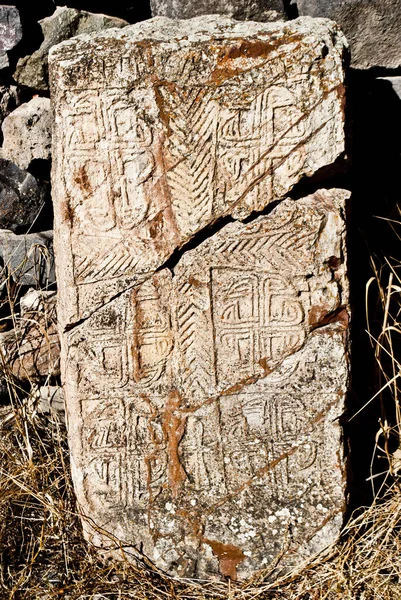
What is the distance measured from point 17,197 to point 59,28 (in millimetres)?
656

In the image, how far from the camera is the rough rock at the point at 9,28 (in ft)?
9.68

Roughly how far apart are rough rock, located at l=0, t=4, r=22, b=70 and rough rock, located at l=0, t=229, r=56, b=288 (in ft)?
2.31

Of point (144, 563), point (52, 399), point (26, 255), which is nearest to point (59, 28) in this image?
point (26, 255)

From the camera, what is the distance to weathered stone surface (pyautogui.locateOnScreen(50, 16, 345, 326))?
7.66ft

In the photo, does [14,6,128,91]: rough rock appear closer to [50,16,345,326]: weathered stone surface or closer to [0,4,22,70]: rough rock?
[0,4,22,70]: rough rock

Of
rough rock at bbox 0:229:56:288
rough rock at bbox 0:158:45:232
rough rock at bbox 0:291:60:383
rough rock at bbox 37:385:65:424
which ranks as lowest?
rough rock at bbox 37:385:65:424

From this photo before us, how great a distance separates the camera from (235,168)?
239cm

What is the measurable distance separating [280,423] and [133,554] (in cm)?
67

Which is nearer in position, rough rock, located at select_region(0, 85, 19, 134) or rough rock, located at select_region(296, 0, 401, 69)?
rough rock, located at select_region(296, 0, 401, 69)

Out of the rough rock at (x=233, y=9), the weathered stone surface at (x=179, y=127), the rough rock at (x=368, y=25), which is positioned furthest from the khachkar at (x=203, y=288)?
the rough rock at (x=368, y=25)

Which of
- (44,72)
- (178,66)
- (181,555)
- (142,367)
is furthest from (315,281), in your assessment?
(44,72)

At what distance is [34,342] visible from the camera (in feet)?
10.5

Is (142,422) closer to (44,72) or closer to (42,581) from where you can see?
(42,581)

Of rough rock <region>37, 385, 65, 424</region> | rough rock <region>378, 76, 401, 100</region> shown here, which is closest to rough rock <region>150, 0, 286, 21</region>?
rough rock <region>378, 76, 401, 100</region>
